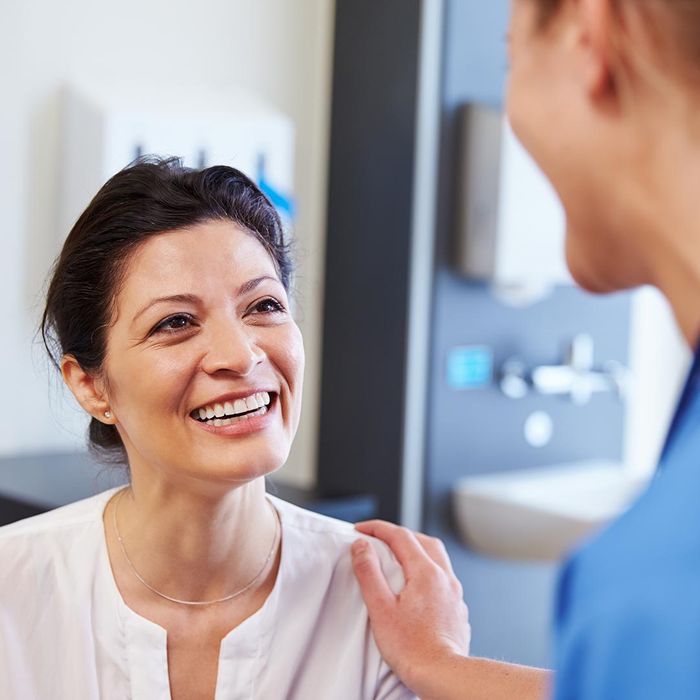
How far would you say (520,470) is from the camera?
10.9ft

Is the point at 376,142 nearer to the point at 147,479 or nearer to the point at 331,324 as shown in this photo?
the point at 331,324

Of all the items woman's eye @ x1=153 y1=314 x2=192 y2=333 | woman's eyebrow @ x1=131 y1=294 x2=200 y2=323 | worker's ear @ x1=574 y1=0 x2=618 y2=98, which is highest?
worker's ear @ x1=574 y1=0 x2=618 y2=98

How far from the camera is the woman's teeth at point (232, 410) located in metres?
1.44

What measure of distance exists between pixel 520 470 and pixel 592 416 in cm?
A: 35

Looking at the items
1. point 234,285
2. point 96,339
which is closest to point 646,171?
point 234,285

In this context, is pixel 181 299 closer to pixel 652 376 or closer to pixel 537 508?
pixel 537 508

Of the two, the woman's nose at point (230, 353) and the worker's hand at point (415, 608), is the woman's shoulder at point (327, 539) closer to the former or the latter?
the worker's hand at point (415, 608)

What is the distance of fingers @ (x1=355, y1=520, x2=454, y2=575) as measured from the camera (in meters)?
1.53

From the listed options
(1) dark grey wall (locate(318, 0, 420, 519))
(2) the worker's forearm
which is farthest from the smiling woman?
(1) dark grey wall (locate(318, 0, 420, 519))

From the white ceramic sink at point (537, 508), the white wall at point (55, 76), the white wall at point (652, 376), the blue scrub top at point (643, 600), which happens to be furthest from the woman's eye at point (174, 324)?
the white wall at point (652, 376)

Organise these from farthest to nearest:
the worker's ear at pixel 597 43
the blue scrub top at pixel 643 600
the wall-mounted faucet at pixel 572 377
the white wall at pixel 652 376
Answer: the white wall at pixel 652 376 < the wall-mounted faucet at pixel 572 377 < the worker's ear at pixel 597 43 < the blue scrub top at pixel 643 600

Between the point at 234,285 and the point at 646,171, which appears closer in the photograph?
the point at 646,171

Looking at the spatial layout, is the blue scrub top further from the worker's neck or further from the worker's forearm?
the worker's forearm

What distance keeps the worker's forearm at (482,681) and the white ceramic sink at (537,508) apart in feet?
4.67
